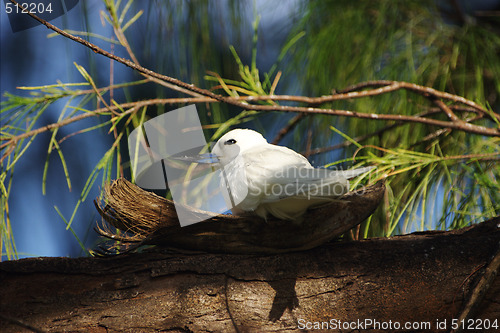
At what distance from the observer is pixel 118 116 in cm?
79

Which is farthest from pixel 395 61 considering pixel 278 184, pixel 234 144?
pixel 278 184

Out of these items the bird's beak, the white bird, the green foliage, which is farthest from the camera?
the green foliage

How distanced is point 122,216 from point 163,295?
121mm

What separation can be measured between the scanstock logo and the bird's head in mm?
20

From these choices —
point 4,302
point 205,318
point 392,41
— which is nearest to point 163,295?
point 205,318

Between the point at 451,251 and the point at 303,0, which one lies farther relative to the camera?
the point at 303,0

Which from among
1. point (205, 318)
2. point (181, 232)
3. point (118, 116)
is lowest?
point (205, 318)

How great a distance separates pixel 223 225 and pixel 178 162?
4.8 inches

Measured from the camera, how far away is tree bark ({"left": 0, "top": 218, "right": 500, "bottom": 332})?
618mm

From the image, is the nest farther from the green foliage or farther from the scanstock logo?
the green foliage

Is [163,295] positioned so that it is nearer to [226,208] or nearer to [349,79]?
[226,208]

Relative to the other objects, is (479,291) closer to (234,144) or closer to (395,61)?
(234,144)

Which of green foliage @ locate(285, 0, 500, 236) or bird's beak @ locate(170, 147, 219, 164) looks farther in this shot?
green foliage @ locate(285, 0, 500, 236)

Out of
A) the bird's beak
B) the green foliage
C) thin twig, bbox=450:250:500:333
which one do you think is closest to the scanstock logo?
the bird's beak
